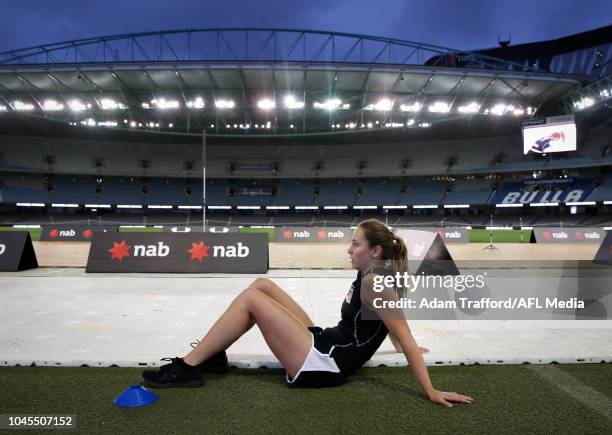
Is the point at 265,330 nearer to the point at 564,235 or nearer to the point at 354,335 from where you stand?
the point at 354,335

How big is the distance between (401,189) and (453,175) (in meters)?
6.57

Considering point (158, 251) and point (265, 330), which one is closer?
point (265, 330)

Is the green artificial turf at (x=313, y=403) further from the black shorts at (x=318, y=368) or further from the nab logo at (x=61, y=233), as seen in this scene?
the nab logo at (x=61, y=233)

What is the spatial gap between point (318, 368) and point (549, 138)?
4290 centimetres

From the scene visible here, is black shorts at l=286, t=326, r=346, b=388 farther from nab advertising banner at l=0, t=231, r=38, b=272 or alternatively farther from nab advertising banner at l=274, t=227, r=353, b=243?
nab advertising banner at l=274, t=227, r=353, b=243

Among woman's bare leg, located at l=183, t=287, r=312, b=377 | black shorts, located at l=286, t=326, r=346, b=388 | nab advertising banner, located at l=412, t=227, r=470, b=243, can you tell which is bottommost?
black shorts, located at l=286, t=326, r=346, b=388

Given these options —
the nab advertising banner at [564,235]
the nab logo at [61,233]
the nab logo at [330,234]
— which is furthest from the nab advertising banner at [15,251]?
the nab advertising banner at [564,235]

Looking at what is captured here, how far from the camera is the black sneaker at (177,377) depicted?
3256 mm

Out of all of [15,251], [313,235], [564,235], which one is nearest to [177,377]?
[15,251]

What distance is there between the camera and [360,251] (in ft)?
10.4

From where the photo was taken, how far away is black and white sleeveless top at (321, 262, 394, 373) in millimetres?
3168

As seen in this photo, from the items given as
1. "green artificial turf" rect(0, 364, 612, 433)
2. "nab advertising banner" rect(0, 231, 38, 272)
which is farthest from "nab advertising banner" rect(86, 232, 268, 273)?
"green artificial turf" rect(0, 364, 612, 433)

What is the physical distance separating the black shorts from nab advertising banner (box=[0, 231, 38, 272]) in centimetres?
1132

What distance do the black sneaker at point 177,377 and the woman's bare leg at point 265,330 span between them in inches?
2.7
